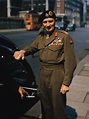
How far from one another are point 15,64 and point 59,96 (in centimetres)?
81

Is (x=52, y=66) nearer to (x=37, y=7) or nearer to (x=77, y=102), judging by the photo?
(x=77, y=102)

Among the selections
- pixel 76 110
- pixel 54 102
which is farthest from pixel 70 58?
pixel 76 110

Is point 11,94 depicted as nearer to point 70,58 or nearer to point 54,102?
point 54,102

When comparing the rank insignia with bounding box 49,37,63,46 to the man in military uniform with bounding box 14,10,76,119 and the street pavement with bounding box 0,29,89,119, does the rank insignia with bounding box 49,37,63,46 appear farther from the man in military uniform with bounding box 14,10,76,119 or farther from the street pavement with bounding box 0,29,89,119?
the street pavement with bounding box 0,29,89,119

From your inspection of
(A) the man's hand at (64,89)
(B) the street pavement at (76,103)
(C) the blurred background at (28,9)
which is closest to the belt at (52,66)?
(A) the man's hand at (64,89)

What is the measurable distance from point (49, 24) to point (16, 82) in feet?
2.47

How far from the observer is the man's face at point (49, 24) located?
2.99 metres

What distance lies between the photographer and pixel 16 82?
301 cm

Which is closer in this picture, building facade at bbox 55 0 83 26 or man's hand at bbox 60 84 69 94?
man's hand at bbox 60 84 69 94

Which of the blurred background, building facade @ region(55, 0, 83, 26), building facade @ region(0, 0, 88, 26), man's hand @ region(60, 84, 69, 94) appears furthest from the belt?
building facade @ region(55, 0, 83, 26)

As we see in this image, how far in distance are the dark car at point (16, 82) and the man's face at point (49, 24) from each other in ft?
1.78

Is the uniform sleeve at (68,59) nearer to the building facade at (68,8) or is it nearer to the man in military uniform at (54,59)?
the man in military uniform at (54,59)

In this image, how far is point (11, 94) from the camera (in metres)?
3.06

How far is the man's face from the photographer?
9.82ft
